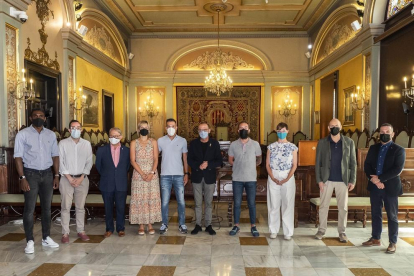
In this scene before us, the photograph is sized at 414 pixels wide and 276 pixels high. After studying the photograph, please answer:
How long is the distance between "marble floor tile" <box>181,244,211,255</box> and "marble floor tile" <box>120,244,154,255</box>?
1.33ft

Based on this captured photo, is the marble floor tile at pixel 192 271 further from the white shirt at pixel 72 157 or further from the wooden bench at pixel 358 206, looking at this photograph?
the wooden bench at pixel 358 206

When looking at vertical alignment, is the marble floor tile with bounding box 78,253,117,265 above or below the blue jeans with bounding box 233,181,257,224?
below

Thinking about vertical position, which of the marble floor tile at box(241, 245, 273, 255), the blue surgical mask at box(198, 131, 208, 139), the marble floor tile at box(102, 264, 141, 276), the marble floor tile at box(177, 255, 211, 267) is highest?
the blue surgical mask at box(198, 131, 208, 139)

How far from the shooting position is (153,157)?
455 cm

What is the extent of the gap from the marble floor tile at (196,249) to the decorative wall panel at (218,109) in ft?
30.8

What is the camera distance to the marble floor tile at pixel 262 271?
3.30 metres

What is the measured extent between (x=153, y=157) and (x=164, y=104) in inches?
351

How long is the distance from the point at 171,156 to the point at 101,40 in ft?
23.3

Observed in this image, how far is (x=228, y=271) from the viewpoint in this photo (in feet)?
11.1

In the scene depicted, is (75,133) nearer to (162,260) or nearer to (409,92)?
(162,260)

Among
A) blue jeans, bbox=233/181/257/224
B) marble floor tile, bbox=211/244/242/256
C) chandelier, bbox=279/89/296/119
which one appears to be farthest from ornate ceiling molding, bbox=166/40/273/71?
marble floor tile, bbox=211/244/242/256

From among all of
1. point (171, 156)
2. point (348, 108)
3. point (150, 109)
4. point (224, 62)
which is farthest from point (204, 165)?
point (224, 62)

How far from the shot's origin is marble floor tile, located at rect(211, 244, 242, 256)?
3.89 metres

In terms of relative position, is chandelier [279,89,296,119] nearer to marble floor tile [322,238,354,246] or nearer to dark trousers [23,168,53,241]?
marble floor tile [322,238,354,246]
